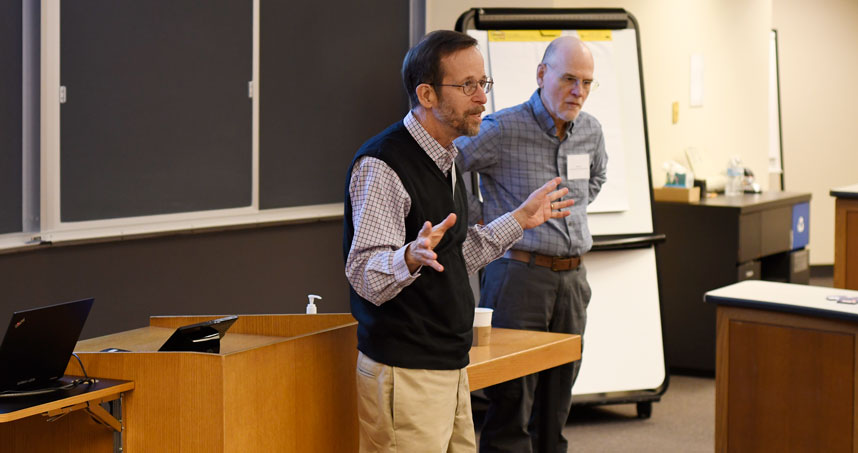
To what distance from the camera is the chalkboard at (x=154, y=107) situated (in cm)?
382

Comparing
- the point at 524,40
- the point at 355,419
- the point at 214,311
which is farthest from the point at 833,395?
the point at 214,311

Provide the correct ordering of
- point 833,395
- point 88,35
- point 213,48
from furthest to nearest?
point 213,48 < point 88,35 < point 833,395

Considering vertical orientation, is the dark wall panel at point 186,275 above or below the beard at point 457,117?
below

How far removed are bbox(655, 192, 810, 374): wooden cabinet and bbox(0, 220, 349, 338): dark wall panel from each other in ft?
6.52

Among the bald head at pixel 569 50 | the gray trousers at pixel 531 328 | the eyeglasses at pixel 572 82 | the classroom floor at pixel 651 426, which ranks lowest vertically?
the classroom floor at pixel 651 426

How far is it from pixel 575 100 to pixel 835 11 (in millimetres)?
7021

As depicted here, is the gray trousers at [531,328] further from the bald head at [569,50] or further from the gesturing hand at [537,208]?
the gesturing hand at [537,208]

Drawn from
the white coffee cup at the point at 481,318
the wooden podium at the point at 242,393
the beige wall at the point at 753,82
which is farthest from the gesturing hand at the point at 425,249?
the beige wall at the point at 753,82

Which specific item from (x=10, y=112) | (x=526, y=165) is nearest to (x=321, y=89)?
(x=10, y=112)

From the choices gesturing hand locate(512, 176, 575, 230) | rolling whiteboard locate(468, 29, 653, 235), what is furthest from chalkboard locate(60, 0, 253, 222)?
gesturing hand locate(512, 176, 575, 230)

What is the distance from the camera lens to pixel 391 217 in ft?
6.95

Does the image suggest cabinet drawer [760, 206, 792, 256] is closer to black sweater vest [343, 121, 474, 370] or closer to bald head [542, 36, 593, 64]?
bald head [542, 36, 593, 64]

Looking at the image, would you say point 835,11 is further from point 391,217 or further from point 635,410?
point 391,217

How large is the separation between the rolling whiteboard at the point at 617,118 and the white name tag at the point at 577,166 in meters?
1.11
